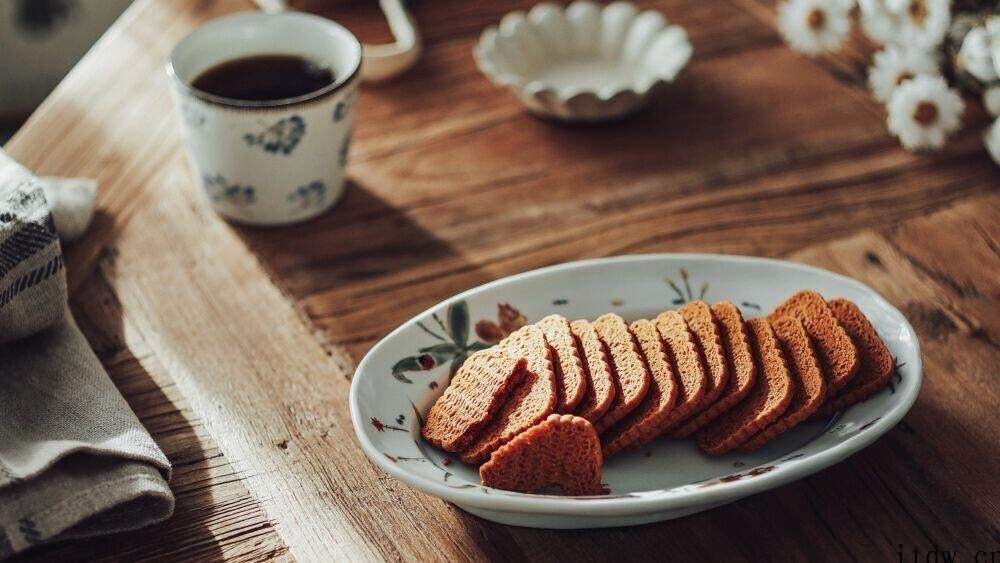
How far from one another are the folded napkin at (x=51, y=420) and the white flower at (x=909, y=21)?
1.04 m

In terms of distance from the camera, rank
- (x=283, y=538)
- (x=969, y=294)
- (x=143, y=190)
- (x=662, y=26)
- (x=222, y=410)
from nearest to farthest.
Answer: (x=283, y=538) → (x=222, y=410) → (x=969, y=294) → (x=143, y=190) → (x=662, y=26)

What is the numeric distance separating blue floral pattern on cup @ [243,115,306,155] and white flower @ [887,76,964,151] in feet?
2.53

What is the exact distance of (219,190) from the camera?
3.79ft

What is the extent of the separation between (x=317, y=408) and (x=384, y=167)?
1.42ft

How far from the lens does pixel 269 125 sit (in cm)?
107

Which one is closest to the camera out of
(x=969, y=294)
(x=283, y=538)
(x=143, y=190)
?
(x=283, y=538)

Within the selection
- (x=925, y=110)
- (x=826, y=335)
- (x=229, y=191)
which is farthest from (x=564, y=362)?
(x=925, y=110)

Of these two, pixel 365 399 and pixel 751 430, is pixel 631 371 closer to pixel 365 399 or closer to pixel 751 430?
pixel 751 430

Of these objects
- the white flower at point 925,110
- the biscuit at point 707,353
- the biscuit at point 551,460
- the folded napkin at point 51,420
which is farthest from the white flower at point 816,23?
the folded napkin at point 51,420

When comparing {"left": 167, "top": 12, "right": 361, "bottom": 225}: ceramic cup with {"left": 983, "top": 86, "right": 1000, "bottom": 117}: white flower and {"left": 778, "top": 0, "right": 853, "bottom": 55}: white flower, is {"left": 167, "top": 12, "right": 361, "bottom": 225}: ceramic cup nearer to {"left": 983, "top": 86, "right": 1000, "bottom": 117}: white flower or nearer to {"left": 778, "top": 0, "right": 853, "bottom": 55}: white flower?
{"left": 778, "top": 0, "right": 853, "bottom": 55}: white flower

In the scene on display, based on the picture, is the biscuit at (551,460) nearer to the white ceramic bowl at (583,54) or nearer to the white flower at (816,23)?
the white ceramic bowl at (583,54)

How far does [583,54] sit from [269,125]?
0.57 m

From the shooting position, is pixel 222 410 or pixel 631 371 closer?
pixel 631 371

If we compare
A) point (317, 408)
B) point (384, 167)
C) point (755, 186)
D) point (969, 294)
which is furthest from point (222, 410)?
point (969, 294)
